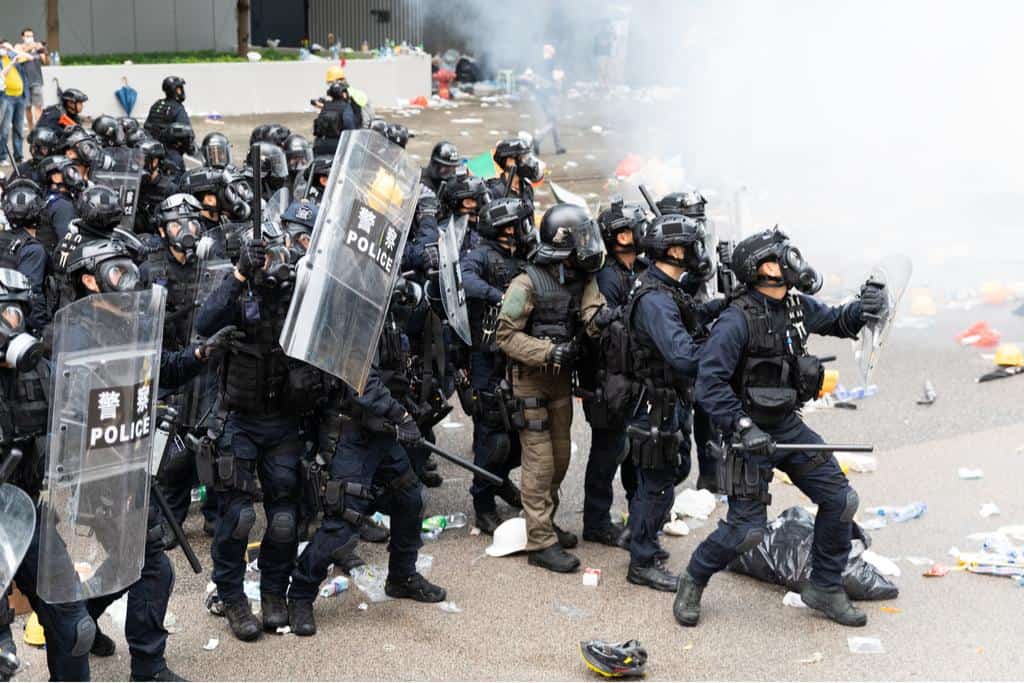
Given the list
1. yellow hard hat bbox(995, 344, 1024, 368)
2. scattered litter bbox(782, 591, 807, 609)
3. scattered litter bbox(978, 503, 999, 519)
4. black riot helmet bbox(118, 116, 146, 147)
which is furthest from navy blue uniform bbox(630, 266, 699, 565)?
black riot helmet bbox(118, 116, 146, 147)

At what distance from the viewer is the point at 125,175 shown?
32.7 ft

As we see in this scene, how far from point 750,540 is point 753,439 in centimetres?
53

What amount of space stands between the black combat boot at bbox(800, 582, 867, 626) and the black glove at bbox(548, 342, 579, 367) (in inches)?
60.8

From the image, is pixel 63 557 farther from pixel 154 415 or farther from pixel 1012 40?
pixel 1012 40

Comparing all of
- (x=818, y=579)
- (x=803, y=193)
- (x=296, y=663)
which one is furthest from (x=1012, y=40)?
(x=296, y=663)

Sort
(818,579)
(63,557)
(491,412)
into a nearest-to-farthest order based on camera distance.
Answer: (63,557), (818,579), (491,412)

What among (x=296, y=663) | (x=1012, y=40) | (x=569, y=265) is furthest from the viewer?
(x=1012, y=40)

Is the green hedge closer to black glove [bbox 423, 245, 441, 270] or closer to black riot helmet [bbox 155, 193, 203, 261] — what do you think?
black glove [bbox 423, 245, 441, 270]

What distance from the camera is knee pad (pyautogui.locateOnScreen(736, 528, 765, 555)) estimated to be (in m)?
6.49

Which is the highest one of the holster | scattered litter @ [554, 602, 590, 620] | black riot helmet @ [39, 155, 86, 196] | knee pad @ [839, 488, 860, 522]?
black riot helmet @ [39, 155, 86, 196]

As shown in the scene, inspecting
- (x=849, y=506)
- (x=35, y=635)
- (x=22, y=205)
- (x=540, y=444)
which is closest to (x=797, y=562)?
(x=849, y=506)

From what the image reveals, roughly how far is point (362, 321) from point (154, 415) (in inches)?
38.1

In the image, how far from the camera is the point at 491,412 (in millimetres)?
7766

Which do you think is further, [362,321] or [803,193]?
[803,193]
